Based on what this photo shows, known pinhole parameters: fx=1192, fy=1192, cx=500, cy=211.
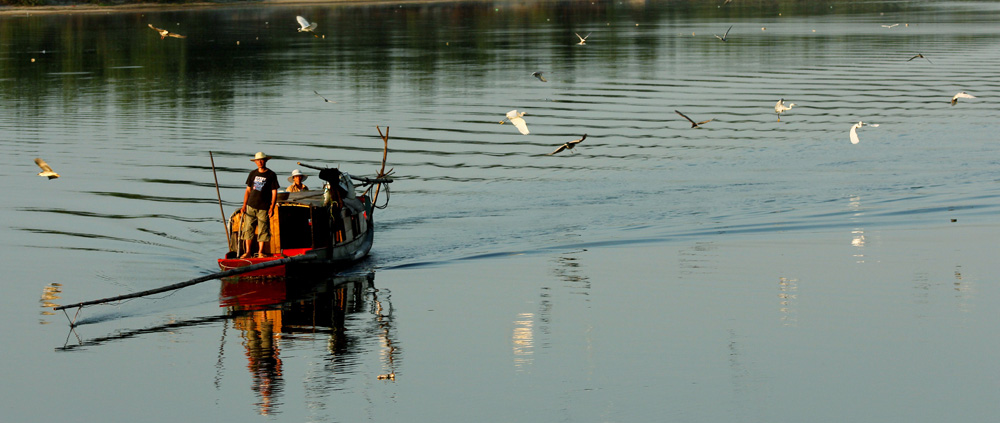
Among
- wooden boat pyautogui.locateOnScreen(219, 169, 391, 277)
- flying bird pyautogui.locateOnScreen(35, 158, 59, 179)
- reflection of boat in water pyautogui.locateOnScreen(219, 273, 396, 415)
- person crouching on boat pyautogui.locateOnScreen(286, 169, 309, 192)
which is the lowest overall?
reflection of boat in water pyautogui.locateOnScreen(219, 273, 396, 415)

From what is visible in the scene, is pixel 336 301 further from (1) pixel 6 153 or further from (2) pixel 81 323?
(1) pixel 6 153

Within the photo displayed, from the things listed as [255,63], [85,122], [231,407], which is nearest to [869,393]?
[231,407]

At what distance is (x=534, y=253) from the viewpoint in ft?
106

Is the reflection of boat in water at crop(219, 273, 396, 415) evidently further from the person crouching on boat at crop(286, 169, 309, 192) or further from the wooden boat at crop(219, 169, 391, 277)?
the person crouching on boat at crop(286, 169, 309, 192)

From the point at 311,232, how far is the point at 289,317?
396cm

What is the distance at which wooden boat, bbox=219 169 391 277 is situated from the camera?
29219mm

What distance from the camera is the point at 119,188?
134ft

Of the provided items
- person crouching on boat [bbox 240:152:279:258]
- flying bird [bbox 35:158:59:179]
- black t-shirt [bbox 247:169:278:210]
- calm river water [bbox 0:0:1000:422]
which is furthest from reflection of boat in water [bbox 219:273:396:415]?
flying bird [bbox 35:158:59:179]

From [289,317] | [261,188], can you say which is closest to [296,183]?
[261,188]

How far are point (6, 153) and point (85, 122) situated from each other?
8870mm

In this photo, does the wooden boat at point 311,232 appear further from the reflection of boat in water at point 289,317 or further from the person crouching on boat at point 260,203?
the reflection of boat in water at point 289,317

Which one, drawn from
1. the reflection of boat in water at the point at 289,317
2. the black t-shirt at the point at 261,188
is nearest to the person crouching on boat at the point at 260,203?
the black t-shirt at the point at 261,188

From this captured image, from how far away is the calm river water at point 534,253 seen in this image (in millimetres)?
21250

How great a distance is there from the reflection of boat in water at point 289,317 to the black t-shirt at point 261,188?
2161 millimetres
